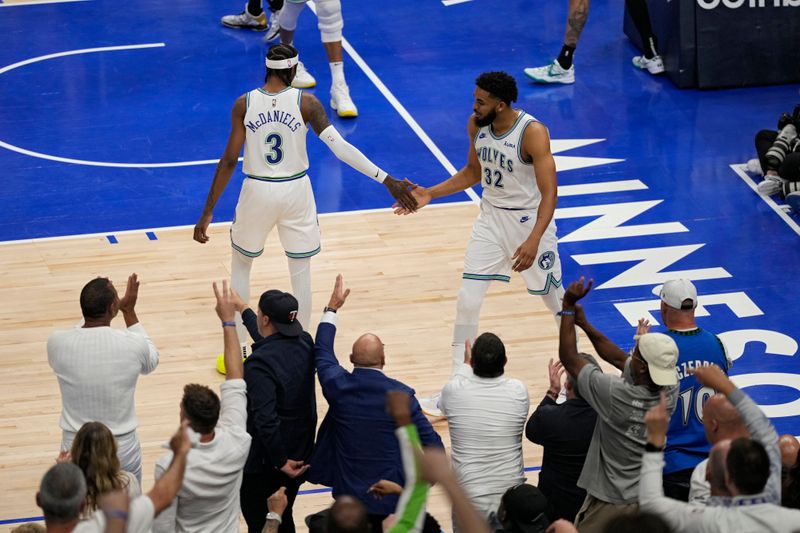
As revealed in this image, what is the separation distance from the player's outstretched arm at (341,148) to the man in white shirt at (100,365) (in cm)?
262

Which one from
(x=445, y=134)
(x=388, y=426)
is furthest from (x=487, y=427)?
(x=445, y=134)

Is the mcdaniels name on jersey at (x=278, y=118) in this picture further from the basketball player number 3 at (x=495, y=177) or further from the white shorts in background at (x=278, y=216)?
the basketball player number 3 at (x=495, y=177)

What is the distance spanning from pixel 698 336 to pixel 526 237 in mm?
2135

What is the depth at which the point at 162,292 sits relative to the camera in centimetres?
1077

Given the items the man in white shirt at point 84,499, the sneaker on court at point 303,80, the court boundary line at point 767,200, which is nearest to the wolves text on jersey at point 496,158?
the man in white shirt at point 84,499

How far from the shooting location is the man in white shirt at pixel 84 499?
5.28 metres

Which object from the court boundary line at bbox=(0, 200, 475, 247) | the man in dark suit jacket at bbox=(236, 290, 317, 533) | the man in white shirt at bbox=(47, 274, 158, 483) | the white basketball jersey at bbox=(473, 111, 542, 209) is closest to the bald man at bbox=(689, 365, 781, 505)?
the man in dark suit jacket at bbox=(236, 290, 317, 533)

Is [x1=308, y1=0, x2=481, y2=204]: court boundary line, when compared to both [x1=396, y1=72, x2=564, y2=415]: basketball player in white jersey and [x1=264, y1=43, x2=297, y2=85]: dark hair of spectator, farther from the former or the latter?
[x1=264, y1=43, x2=297, y2=85]: dark hair of spectator

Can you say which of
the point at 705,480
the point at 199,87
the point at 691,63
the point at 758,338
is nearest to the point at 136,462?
the point at 705,480

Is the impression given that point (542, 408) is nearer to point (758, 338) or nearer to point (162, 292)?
point (758, 338)

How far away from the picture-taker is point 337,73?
14055 millimetres

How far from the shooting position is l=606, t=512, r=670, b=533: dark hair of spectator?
4848mm

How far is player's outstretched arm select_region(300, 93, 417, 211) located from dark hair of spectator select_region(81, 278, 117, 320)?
2.59 m

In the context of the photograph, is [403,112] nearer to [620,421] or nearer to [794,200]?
[794,200]
